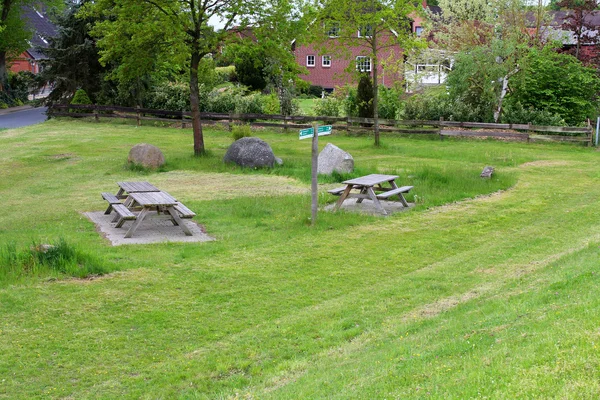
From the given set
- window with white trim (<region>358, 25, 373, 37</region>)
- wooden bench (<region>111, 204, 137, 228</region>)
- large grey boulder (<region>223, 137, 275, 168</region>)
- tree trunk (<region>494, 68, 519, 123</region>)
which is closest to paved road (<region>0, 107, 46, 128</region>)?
large grey boulder (<region>223, 137, 275, 168</region>)

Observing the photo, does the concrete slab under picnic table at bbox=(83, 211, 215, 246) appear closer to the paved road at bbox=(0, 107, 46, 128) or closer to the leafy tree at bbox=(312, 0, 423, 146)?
the leafy tree at bbox=(312, 0, 423, 146)

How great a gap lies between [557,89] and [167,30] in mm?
16629

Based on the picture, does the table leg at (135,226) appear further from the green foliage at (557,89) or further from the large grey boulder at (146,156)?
the green foliage at (557,89)

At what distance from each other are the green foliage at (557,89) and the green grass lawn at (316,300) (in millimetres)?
11984

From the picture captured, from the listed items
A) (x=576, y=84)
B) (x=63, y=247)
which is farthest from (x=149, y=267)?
(x=576, y=84)

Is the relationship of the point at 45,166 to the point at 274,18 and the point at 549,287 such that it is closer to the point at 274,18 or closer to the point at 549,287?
the point at 274,18

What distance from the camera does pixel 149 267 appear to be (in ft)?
32.3

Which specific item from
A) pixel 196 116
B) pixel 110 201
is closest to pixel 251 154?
pixel 196 116

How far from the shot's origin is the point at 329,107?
105ft

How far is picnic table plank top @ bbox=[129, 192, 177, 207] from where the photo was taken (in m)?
11.6

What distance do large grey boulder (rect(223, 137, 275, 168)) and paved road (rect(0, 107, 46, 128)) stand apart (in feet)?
62.8

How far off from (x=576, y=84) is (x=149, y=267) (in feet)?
76.9

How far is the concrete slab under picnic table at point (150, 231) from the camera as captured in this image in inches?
455

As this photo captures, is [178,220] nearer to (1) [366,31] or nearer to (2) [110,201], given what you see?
(2) [110,201]
